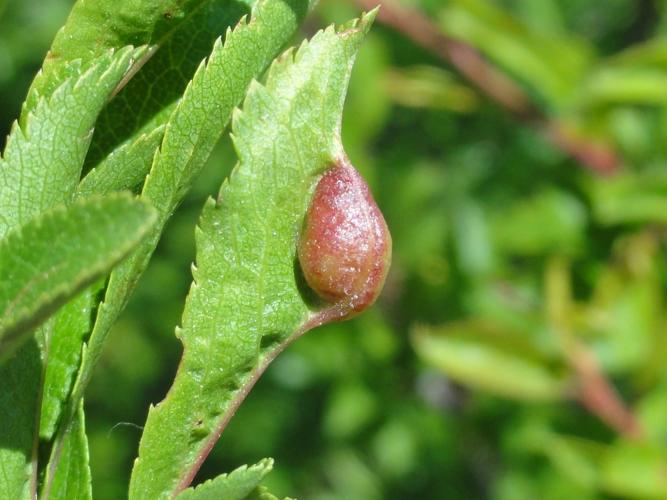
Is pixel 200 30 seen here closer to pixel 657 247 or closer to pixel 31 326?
pixel 31 326

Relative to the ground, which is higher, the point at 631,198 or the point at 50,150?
the point at 631,198

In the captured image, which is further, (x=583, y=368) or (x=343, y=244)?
(x=583, y=368)

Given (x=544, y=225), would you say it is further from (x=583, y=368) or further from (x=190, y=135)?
(x=190, y=135)

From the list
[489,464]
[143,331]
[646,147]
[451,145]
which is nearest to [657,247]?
[646,147]

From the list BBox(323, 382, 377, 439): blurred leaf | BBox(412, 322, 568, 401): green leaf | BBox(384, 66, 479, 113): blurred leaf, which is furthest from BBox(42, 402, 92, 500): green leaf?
BBox(323, 382, 377, 439): blurred leaf

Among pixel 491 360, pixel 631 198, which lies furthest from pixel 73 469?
pixel 631 198

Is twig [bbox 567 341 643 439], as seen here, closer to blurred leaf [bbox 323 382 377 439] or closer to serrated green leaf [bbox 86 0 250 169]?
blurred leaf [bbox 323 382 377 439]
